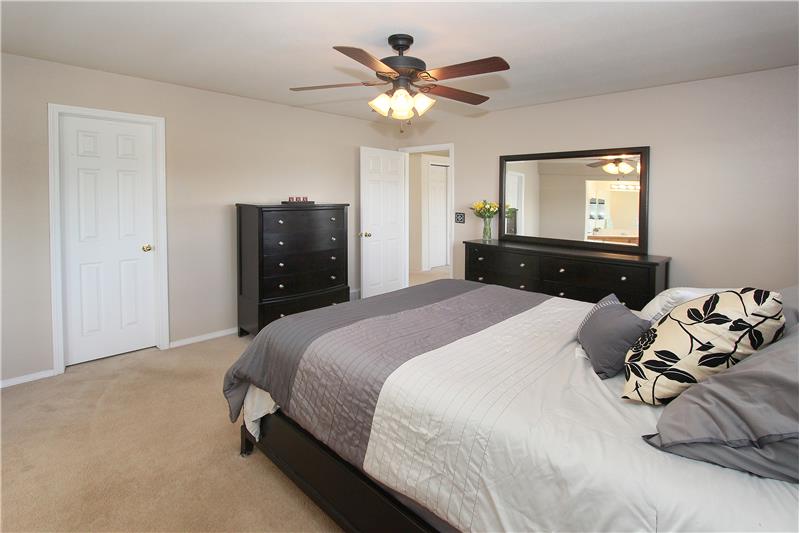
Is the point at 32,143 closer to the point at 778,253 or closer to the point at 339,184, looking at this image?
the point at 339,184

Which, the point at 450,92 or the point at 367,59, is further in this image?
the point at 450,92

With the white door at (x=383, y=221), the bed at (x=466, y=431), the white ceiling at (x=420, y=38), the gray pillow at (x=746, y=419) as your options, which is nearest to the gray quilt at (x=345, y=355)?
the bed at (x=466, y=431)

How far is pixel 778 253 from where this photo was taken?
339 centimetres

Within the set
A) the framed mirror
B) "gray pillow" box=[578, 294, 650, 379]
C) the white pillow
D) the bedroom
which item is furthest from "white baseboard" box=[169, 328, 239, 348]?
the white pillow

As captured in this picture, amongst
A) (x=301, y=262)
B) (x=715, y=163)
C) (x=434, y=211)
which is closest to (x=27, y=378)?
(x=301, y=262)

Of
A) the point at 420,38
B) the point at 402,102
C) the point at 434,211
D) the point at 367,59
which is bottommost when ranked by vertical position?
the point at 434,211

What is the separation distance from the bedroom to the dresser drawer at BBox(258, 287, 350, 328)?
0.10 metres

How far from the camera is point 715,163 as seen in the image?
11.8ft

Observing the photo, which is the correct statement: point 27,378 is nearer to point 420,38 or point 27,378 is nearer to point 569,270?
point 420,38

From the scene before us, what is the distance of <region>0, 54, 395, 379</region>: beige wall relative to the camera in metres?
3.25

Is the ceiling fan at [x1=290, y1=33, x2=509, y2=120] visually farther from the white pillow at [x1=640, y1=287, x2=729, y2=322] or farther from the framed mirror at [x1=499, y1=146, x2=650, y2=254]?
the framed mirror at [x1=499, y1=146, x2=650, y2=254]

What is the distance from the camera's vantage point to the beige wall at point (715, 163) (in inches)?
132

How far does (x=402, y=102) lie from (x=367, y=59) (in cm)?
39

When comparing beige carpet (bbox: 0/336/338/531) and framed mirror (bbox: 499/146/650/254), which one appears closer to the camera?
beige carpet (bbox: 0/336/338/531)
